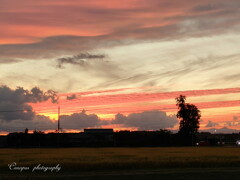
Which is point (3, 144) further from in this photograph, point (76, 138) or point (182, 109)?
point (182, 109)

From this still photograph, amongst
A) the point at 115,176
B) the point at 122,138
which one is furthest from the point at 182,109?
the point at 115,176

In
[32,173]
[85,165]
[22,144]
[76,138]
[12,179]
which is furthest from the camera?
[76,138]

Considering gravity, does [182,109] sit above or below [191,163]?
above

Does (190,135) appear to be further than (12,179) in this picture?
Yes

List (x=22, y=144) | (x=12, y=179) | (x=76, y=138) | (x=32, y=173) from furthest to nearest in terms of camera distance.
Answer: (x=76, y=138)
(x=22, y=144)
(x=32, y=173)
(x=12, y=179)

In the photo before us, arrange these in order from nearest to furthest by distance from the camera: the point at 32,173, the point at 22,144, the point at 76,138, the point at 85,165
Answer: the point at 32,173, the point at 85,165, the point at 22,144, the point at 76,138

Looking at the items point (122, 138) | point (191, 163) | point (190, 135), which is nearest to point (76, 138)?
point (122, 138)

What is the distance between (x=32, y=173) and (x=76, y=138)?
13777 centimetres

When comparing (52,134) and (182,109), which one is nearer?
(52,134)

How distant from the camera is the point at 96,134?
178 metres

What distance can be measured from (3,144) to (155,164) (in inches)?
5397

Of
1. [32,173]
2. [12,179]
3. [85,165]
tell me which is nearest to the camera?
[12,179]

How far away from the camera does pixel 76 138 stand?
176m

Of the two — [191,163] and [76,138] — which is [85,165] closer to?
[191,163]
